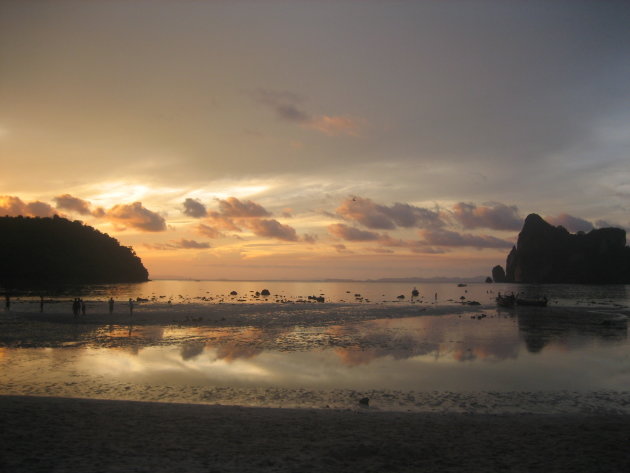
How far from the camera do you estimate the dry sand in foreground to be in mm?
10039

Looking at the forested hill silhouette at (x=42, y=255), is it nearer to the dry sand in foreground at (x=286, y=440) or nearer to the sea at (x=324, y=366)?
the sea at (x=324, y=366)

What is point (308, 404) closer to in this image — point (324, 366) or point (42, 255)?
point (324, 366)

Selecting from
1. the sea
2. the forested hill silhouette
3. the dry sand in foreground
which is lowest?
the sea

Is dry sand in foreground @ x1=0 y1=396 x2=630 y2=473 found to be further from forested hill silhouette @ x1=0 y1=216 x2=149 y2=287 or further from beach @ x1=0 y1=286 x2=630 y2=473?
forested hill silhouette @ x1=0 y1=216 x2=149 y2=287

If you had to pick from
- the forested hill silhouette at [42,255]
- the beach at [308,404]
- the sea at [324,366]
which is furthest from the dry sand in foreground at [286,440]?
the forested hill silhouette at [42,255]

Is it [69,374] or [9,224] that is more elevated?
[9,224]

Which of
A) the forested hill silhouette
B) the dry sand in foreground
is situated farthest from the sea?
the forested hill silhouette

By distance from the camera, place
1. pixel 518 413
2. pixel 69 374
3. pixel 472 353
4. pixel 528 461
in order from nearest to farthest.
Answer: pixel 528 461 < pixel 518 413 < pixel 69 374 < pixel 472 353

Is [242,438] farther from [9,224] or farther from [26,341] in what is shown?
[9,224]

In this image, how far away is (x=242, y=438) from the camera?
11.8 meters

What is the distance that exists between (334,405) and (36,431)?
9812 mm

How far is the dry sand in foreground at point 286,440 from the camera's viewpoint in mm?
10039

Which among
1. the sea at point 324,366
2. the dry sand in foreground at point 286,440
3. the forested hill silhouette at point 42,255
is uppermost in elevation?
the forested hill silhouette at point 42,255

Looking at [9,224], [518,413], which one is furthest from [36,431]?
[9,224]
